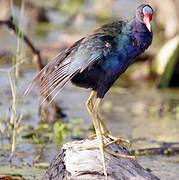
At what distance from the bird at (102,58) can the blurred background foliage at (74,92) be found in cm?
77

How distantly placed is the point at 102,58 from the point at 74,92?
12.4 ft

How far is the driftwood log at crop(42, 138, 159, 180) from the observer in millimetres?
3320

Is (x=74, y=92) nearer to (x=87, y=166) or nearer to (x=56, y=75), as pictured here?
(x=56, y=75)

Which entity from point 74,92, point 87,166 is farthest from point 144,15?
point 74,92

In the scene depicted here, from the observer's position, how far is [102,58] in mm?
3473

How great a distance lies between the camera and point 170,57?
7.81 meters

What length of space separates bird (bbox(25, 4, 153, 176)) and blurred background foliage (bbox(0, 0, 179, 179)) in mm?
773

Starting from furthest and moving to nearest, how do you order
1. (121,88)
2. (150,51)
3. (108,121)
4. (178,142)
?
(150,51), (121,88), (108,121), (178,142)

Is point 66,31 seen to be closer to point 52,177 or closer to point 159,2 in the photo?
point 159,2

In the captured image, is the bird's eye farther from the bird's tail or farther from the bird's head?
the bird's tail

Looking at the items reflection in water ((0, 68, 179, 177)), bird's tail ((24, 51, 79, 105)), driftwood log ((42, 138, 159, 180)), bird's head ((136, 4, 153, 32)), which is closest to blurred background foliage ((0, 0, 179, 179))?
reflection in water ((0, 68, 179, 177))

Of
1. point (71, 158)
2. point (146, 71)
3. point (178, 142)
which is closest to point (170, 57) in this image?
point (146, 71)

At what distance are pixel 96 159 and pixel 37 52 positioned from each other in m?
2.13

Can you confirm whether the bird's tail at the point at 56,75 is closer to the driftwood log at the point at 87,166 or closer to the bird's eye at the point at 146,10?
the driftwood log at the point at 87,166
